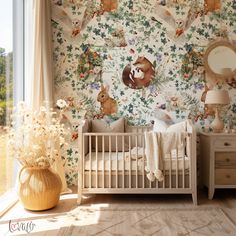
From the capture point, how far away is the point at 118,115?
3.83 metres

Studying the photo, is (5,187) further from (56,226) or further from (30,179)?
(56,226)

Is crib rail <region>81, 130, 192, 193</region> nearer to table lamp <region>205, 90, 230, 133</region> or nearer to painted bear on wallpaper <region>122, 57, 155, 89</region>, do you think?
table lamp <region>205, 90, 230, 133</region>

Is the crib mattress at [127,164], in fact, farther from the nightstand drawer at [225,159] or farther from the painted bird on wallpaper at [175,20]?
the painted bird on wallpaper at [175,20]

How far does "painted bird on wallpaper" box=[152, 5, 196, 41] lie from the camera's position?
3801 millimetres

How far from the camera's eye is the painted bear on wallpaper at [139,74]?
3.82 meters

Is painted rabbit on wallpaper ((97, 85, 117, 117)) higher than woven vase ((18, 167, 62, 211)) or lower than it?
higher

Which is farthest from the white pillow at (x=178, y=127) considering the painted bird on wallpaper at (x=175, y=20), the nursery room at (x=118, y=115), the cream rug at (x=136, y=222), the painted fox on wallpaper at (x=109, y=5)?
the painted fox on wallpaper at (x=109, y=5)

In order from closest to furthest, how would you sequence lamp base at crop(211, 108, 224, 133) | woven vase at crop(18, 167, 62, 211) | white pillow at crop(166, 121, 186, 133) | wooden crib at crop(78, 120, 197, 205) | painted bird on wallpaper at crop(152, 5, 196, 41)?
woven vase at crop(18, 167, 62, 211)
wooden crib at crop(78, 120, 197, 205)
white pillow at crop(166, 121, 186, 133)
lamp base at crop(211, 108, 224, 133)
painted bird on wallpaper at crop(152, 5, 196, 41)

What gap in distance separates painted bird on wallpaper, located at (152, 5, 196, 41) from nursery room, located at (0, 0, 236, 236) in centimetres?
1

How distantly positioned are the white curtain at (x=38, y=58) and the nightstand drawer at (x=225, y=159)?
1.76 meters

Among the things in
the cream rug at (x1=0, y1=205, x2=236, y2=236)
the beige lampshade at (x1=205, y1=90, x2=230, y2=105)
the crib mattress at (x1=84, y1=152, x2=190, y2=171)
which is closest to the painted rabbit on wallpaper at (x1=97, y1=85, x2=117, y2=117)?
the crib mattress at (x1=84, y1=152, x2=190, y2=171)

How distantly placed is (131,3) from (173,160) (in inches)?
81.3

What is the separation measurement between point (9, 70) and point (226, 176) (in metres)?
2.65

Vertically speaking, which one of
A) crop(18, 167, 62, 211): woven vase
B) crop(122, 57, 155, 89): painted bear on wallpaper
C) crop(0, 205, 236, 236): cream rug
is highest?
crop(122, 57, 155, 89): painted bear on wallpaper
